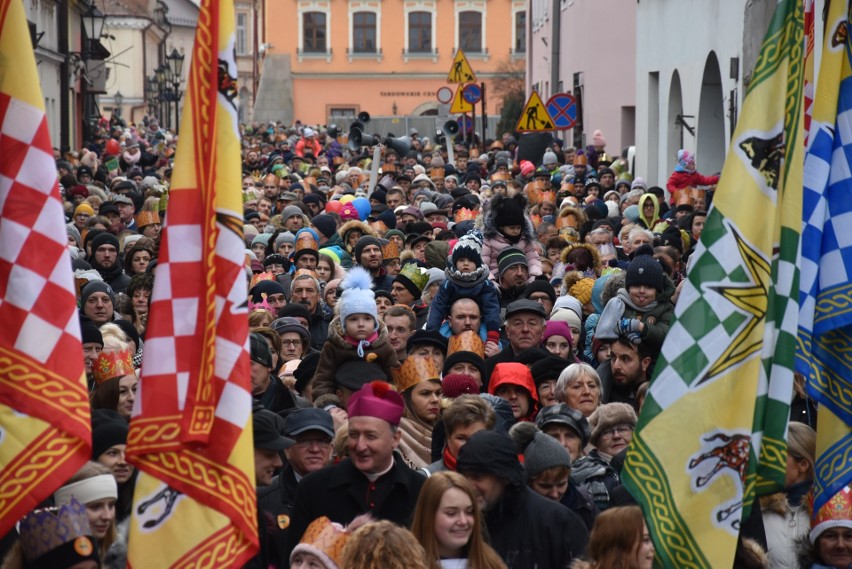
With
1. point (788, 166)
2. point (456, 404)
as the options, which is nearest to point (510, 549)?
point (456, 404)

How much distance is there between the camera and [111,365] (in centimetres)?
956

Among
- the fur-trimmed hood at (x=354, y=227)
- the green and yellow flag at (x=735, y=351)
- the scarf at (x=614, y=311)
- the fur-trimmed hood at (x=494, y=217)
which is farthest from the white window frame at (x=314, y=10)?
the green and yellow flag at (x=735, y=351)

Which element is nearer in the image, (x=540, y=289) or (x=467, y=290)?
(x=467, y=290)

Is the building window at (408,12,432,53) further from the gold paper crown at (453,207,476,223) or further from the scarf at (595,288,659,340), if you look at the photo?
the scarf at (595,288,659,340)

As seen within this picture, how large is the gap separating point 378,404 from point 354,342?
286cm

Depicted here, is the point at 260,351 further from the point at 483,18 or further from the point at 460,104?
the point at 483,18

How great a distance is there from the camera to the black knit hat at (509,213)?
43.1ft

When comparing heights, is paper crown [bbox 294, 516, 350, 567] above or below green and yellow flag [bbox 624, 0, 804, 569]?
below

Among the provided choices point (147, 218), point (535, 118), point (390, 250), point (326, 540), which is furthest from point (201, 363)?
point (535, 118)

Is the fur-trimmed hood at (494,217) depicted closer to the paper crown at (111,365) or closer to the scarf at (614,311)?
the scarf at (614,311)

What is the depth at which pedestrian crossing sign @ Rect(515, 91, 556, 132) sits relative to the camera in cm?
2369

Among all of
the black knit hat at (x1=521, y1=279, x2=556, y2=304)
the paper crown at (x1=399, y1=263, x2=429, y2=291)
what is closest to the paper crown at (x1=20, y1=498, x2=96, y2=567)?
the black knit hat at (x1=521, y1=279, x2=556, y2=304)

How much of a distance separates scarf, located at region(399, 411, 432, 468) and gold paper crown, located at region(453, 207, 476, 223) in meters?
10.2

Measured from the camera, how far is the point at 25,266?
528 cm
